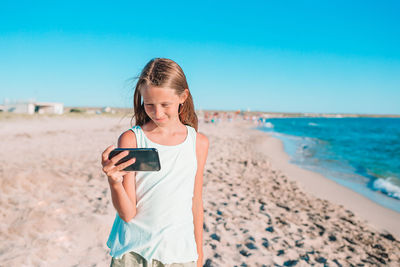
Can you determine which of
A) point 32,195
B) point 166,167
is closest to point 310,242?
point 166,167

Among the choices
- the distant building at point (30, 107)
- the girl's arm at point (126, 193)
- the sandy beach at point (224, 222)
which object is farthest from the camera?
the distant building at point (30, 107)

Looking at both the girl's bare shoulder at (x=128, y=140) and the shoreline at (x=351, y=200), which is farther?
the shoreline at (x=351, y=200)

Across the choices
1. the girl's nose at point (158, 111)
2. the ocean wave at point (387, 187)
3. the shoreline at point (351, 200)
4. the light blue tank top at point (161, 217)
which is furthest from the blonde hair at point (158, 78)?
the ocean wave at point (387, 187)

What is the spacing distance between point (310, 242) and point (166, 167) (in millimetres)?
3388

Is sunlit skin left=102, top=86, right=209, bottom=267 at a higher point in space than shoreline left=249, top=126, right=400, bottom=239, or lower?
higher

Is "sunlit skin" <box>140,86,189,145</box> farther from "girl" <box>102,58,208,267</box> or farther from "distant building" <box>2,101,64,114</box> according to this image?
"distant building" <box>2,101,64,114</box>

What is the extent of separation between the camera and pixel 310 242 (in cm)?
375

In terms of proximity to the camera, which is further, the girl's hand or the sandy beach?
the sandy beach

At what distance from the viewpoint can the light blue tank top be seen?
120 cm

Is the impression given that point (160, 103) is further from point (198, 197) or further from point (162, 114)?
point (198, 197)

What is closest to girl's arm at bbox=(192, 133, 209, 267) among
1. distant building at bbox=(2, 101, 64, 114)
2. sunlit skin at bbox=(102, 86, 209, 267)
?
sunlit skin at bbox=(102, 86, 209, 267)

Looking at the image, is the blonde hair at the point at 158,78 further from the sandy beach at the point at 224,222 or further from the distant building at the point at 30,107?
the distant building at the point at 30,107

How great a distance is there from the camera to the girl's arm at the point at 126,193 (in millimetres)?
1106

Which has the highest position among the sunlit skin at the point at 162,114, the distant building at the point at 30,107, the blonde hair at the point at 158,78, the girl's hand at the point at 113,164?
the blonde hair at the point at 158,78
